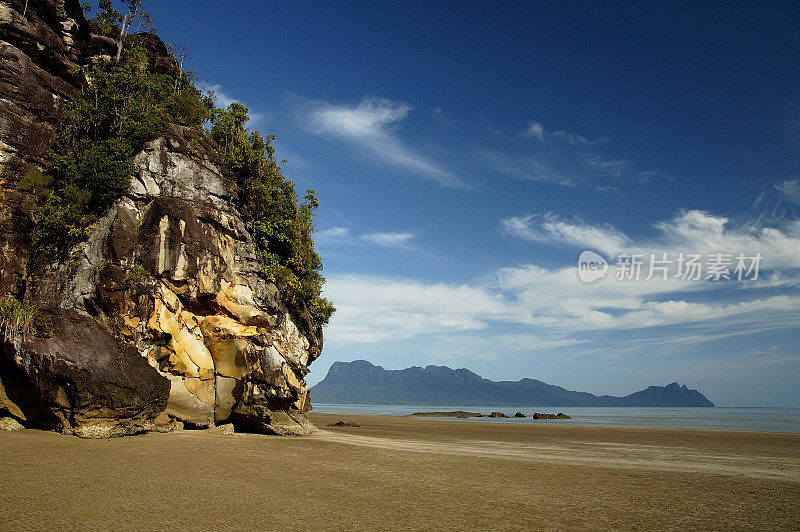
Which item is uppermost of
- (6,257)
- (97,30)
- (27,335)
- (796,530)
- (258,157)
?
(97,30)

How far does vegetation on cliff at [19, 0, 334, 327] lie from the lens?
Answer: 1973 centimetres

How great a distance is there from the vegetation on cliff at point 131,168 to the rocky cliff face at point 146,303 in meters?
0.60

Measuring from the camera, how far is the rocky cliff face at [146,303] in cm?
1530

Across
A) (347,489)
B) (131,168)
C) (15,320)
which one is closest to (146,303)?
(15,320)

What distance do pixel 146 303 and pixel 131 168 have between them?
6625 mm

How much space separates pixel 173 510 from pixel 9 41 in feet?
87.2

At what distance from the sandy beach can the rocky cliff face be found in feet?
5.96

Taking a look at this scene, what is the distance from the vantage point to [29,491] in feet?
27.2

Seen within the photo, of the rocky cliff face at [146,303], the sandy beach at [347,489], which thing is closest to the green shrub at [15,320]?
the rocky cliff face at [146,303]

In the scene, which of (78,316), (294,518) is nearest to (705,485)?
(294,518)

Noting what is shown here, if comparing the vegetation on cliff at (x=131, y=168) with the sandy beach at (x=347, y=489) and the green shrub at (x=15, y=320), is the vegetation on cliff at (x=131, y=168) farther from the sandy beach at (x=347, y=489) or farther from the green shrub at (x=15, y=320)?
the sandy beach at (x=347, y=489)

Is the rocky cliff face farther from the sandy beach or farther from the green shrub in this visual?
the sandy beach

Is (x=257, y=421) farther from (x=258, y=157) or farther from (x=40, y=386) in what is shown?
(x=258, y=157)

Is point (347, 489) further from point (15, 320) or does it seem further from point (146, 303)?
point (15, 320)
